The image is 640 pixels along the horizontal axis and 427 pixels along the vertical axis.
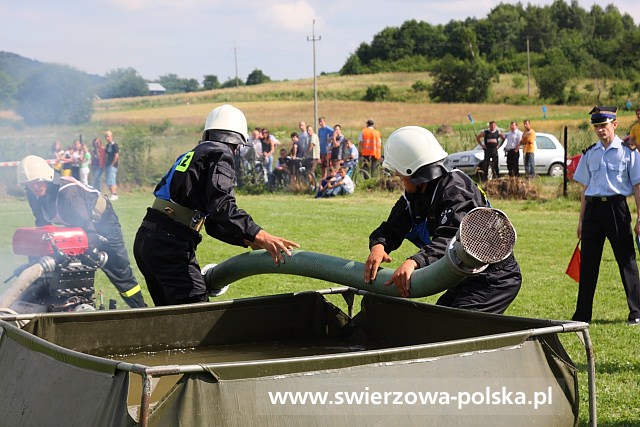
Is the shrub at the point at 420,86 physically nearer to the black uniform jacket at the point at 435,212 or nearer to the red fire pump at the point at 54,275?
the red fire pump at the point at 54,275

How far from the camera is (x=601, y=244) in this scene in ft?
29.8

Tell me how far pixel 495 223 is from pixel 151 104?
163ft

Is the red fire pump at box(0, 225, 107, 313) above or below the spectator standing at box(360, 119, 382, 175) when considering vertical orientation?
above

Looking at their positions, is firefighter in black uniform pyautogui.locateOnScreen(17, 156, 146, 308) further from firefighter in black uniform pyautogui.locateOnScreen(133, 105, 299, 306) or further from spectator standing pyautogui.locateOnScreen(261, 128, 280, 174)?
spectator standing pyautogui.locateOnScreen(261, 128, 280, 174)

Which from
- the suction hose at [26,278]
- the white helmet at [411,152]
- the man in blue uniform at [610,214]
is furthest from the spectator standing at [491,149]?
the white helmet at [411,152]

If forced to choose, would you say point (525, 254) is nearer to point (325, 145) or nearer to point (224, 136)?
point (224, 136)

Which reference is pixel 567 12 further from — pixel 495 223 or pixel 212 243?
pixel 495 223

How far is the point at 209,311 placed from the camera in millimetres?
5566

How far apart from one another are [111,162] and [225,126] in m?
20.3

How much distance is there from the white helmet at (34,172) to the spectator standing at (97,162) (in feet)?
57.3

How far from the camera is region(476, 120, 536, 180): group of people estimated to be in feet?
78.6

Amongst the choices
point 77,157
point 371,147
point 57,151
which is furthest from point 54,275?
point 77,157

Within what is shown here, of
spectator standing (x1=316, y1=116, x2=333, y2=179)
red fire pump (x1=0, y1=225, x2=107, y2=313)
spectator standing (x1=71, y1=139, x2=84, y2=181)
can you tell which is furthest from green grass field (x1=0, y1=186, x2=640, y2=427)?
red fire pump (x1=0, y1=225, x2=107, y2=313)

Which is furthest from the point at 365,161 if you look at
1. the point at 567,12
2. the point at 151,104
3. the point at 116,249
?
the point at 567,12
